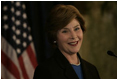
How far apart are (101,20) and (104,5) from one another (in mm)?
167

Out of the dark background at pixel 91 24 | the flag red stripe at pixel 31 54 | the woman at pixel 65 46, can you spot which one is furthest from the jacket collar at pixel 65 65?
the flag red stripe at pixel 31 54

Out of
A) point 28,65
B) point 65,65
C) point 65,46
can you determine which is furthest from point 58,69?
point 28,65

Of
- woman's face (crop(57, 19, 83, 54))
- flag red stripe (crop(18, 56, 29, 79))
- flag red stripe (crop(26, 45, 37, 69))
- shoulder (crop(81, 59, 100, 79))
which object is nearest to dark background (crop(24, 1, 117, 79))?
flag red stripe (crop(26, 45, 37, 69))

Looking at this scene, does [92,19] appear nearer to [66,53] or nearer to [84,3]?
[84,3]

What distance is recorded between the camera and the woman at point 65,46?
1.27 m

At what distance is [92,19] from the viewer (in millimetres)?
1946

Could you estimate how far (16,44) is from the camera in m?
1.89

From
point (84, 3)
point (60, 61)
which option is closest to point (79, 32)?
point (60, 61)

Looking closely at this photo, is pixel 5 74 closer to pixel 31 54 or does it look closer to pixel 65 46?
pixel 31 54

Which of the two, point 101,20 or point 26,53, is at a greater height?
point 101,20

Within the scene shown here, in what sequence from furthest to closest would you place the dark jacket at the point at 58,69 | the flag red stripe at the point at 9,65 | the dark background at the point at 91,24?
1. the flag red stripe at the point at 9,65
2. the dark background at the point at 91,24
3. the dark jacket at the point at 58,69

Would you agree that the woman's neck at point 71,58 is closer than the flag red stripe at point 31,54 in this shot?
Yes

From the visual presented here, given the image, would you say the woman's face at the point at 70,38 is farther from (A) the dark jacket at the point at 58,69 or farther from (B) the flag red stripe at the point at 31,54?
(B) the flag red stripe at the point at 31,54

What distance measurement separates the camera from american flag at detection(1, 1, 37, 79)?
1.85 m
